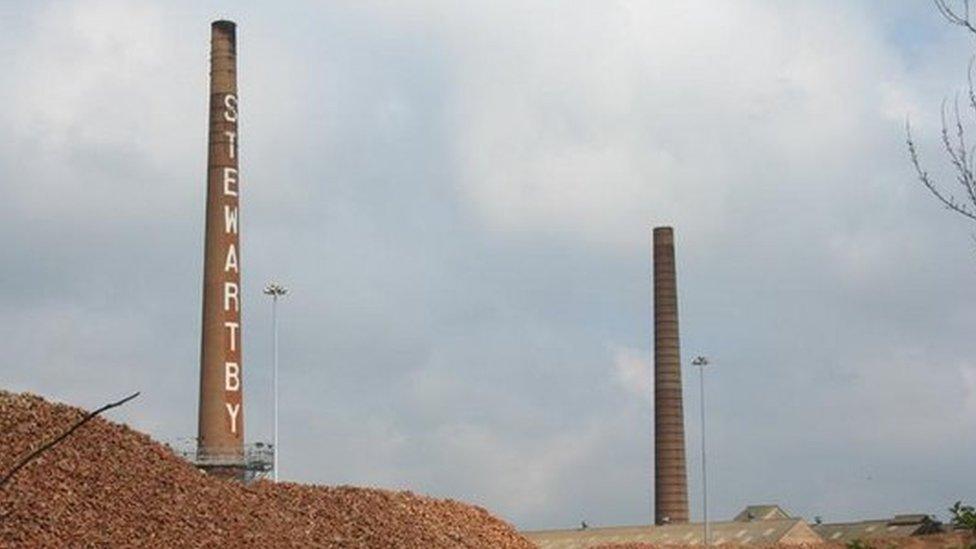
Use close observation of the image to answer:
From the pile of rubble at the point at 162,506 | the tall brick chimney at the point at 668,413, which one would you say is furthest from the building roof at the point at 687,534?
the pile of rubble at the point at 162,506

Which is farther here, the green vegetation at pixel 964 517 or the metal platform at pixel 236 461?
the metal platform at pixel 236 461

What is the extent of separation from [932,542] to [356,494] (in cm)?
2694

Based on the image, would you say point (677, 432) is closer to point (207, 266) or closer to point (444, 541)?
point (207, 266)

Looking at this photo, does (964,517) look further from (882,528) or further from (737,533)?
(882,528)

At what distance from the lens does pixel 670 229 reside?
78.9m

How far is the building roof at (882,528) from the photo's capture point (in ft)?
238

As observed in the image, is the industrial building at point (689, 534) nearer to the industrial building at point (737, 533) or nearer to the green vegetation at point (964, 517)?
the industrial building at point (737, 533)

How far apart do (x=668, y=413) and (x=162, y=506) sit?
43.4 meters

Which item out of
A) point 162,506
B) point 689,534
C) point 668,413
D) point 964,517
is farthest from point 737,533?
point 964,517

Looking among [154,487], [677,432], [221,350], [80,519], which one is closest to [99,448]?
[154,487]

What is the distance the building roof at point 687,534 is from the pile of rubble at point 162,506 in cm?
2374

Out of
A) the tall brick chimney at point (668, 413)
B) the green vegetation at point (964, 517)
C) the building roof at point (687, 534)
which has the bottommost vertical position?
the green vegetation at point (964, 517)

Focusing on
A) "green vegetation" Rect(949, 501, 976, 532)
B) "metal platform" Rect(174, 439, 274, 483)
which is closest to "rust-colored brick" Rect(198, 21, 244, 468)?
"metal platform" Rect(174, 439, 274, 483)

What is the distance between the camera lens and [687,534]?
69812mm
